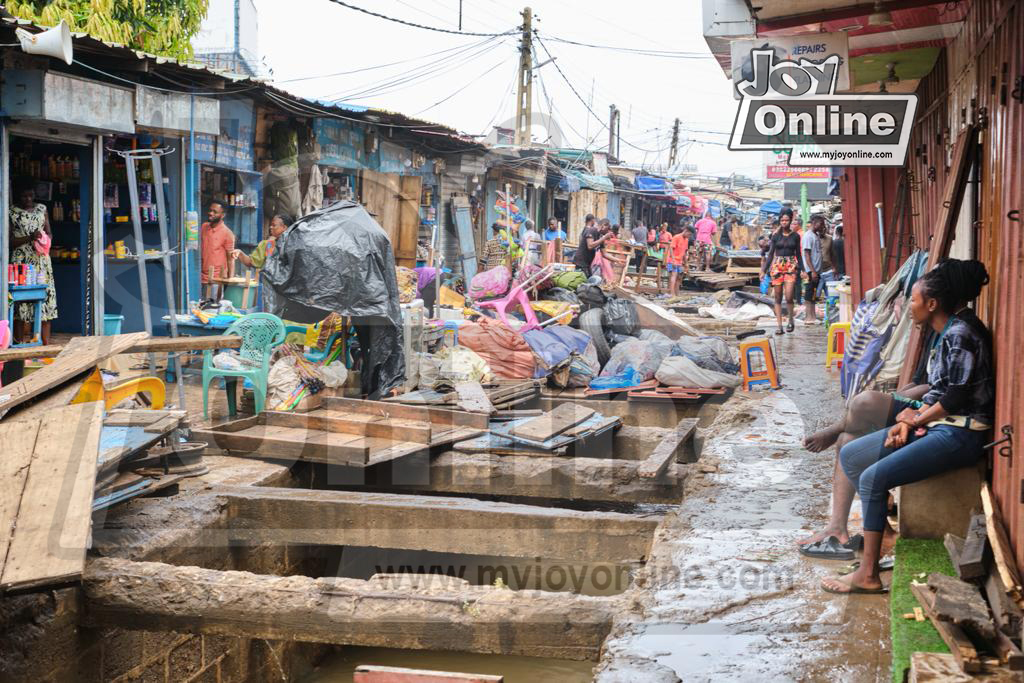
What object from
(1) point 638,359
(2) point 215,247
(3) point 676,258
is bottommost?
(1) point 638,359

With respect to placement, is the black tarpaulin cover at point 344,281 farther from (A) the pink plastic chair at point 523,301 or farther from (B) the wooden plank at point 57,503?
(B) the wooden plank at point 57,503

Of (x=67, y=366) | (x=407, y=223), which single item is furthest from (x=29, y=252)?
(x=407, y=223)

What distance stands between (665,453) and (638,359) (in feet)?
14.1

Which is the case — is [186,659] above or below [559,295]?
below

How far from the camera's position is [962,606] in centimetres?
349

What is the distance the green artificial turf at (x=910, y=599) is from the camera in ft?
11.8

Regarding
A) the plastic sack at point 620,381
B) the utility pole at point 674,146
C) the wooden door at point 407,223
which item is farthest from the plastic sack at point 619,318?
the utility pole at point 674,146

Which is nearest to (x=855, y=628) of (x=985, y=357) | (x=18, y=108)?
(x=985, y=357)

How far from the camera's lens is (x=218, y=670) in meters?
6.35

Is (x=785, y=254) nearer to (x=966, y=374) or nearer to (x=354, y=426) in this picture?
(x=354, y=426)

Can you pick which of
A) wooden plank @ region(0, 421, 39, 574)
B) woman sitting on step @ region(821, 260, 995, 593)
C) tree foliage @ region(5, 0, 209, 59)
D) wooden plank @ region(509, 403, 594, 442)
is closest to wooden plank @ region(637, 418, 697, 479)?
wooden plank @ region(509, 403, 594, 442)

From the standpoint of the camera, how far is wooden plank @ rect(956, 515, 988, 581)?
375 cm

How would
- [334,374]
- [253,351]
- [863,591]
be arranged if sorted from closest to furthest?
[863,591]
[253,351]
[334,374]

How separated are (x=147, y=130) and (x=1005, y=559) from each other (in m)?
10.7
